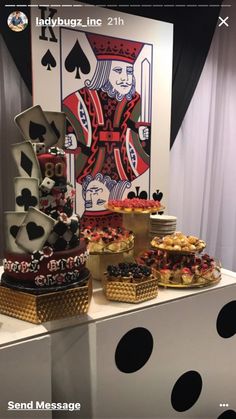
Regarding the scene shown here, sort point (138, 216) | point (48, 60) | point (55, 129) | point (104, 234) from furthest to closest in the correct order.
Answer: point (48, 60)
point (138, 216)
point (104, 234)
point (55, 129)

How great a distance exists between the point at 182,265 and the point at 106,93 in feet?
4.70

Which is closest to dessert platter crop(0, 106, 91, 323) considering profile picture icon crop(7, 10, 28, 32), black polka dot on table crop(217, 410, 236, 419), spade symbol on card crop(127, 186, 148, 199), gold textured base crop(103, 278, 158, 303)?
gold textured base crop(103, 278, 158, 303)

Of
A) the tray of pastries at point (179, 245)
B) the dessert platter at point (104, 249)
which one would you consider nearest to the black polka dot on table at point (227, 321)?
the tray of pastries at point (179, 245)

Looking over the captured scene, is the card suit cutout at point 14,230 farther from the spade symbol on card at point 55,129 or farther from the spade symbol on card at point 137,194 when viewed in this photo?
the spade symbol on card at point 137,194

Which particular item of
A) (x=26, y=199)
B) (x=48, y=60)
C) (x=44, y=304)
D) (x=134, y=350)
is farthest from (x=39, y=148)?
(x=48, y=60)

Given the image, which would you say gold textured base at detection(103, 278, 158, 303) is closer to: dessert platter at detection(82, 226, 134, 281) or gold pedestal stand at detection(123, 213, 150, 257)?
dessert platter at detection(82, 226, 134, 281)

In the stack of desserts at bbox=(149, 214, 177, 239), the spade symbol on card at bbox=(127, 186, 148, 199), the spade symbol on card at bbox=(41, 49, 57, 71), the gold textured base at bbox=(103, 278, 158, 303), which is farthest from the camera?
the spade symbol on card at bbox=(127, 186, 148, 199)

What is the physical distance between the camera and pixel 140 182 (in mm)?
2576

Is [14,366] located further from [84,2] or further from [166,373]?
[84,2]

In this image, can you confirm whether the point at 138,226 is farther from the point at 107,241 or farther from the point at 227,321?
the point at 227,321

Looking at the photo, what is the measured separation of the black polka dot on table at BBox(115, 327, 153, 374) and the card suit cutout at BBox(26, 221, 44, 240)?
1.35ft

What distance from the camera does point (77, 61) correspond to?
2186 millimetres

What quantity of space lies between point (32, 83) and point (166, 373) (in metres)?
1.63

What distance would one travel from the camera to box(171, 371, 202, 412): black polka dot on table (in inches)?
49.6
